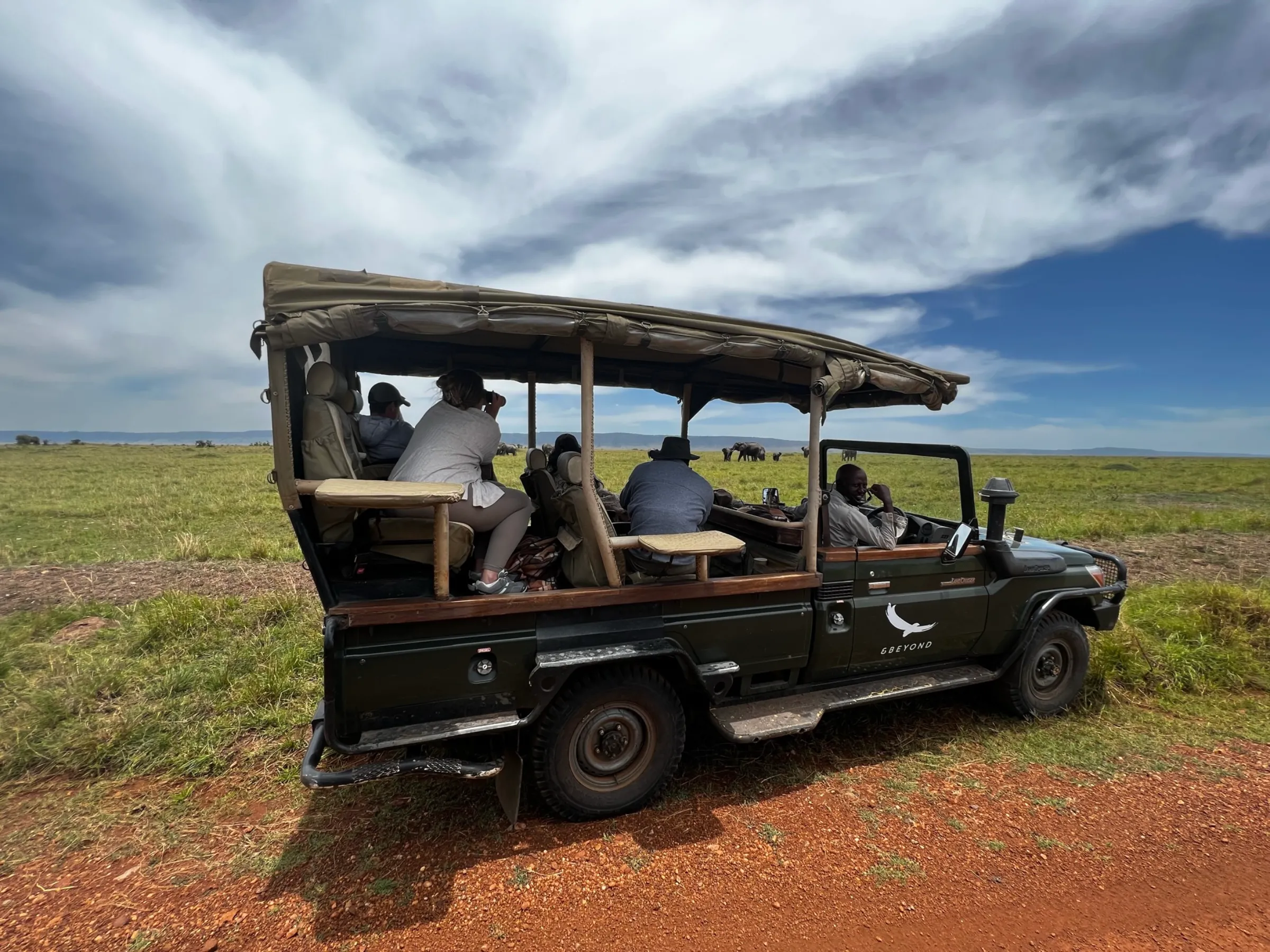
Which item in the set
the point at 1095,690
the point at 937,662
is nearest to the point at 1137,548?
the point at 1095,690

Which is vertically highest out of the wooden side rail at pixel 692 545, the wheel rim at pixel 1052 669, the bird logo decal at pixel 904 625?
the wooden side rail at pixel 692 545

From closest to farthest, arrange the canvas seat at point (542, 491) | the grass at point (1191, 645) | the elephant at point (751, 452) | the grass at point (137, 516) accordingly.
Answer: the canvas seat at point (542, 491)
the grass at point (1191, 645)
the grass at point (137, 516)
the elephant at point (751, 452)

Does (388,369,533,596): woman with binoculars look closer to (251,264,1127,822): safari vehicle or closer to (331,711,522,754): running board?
(251,264,1127,822): safari vehicle

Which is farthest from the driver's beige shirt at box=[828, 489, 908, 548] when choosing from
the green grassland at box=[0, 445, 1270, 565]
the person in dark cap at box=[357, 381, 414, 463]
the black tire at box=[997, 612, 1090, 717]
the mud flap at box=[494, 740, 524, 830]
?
the person in dark cap at box=[357, 381, 414, 463]

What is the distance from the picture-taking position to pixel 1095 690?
5.17 m

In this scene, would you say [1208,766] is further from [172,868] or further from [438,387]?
[172,868]

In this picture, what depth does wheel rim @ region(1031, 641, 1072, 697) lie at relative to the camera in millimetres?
4844

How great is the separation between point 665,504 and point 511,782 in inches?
71.8

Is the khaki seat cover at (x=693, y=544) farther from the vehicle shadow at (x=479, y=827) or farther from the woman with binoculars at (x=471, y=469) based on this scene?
the vehicle shadow at (x=479, y=827)

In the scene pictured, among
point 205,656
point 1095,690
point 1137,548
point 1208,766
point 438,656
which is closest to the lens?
point 438,656

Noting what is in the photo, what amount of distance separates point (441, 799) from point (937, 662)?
11.5ft

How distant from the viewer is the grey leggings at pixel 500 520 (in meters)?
3.54

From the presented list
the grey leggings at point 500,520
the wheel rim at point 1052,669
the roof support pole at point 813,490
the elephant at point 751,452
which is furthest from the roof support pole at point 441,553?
the elephant at point 751,452

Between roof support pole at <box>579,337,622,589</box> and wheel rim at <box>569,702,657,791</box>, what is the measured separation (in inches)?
29.8
